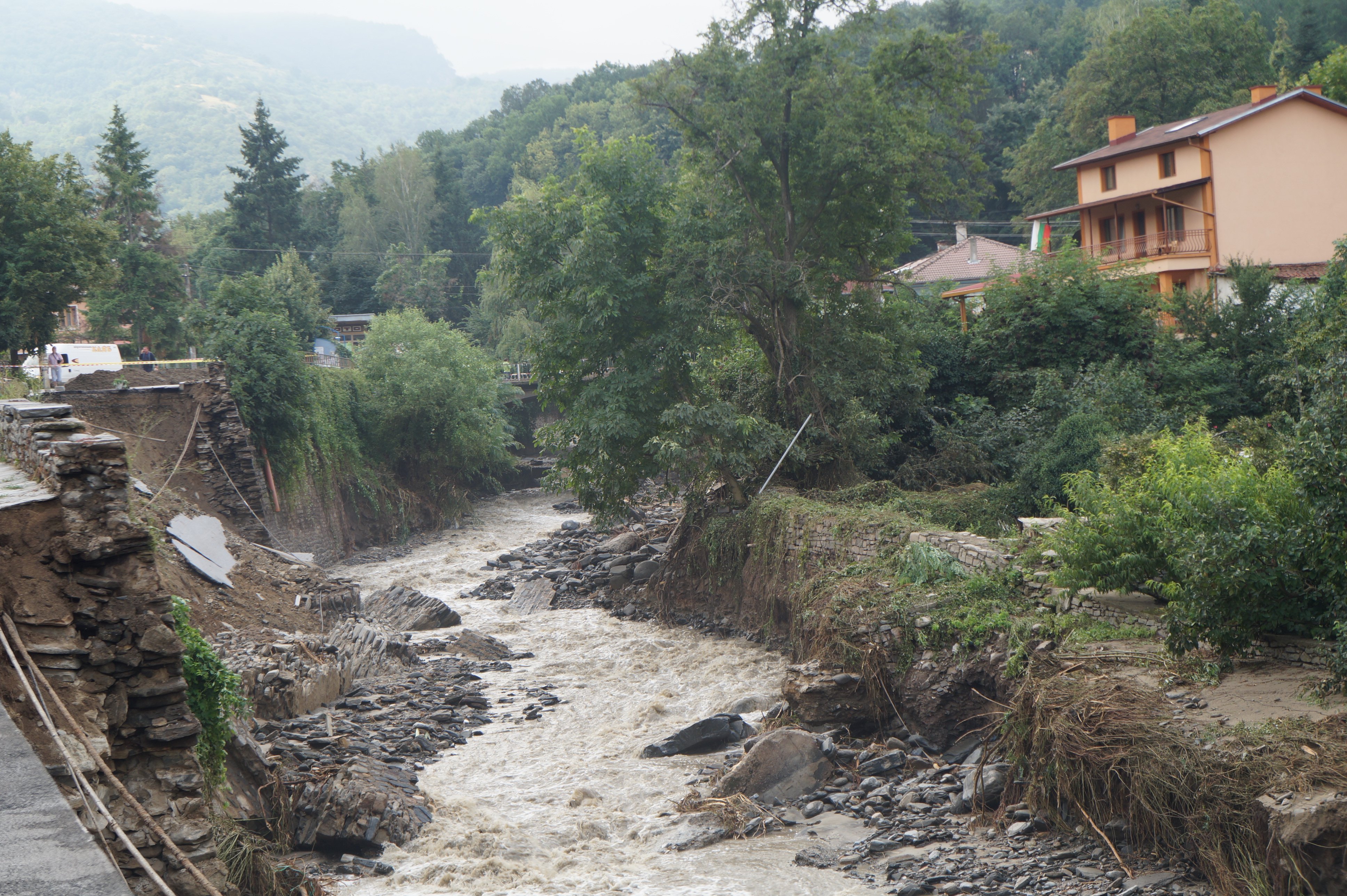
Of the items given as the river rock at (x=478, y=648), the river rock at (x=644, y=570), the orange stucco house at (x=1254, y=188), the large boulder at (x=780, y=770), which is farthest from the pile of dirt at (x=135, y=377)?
the orange stucco house at (x=1254, y=188)

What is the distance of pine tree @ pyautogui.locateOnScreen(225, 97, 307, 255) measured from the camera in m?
55.4

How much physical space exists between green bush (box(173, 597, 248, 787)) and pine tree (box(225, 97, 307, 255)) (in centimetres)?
5204

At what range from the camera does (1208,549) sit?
8805mm

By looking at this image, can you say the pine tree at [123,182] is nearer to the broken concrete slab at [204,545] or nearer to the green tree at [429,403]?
the green tree at [429,403]

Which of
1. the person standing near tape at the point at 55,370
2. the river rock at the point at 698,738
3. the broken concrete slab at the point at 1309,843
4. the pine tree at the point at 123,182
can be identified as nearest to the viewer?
the broken concrete slab at the point at 1309,843

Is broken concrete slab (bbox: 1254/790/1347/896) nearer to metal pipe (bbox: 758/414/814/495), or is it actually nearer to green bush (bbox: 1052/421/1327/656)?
green bush (bbox: 1052/421/1327/656)

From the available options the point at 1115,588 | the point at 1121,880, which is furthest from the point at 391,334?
the point at 1121,880

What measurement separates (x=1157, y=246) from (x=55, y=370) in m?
33.6

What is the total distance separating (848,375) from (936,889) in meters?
14.4

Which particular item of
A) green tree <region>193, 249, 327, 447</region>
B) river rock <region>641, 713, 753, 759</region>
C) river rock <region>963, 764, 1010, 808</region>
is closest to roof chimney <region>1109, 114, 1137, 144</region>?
green tree <region>193, 249, 327, 447</region>

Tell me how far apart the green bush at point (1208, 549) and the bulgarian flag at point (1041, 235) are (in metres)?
29.9

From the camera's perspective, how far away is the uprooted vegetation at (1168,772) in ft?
23.7

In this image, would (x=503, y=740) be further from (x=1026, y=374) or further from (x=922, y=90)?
(x=922, y=90)

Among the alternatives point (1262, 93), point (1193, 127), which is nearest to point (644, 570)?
point (1193, 127)
